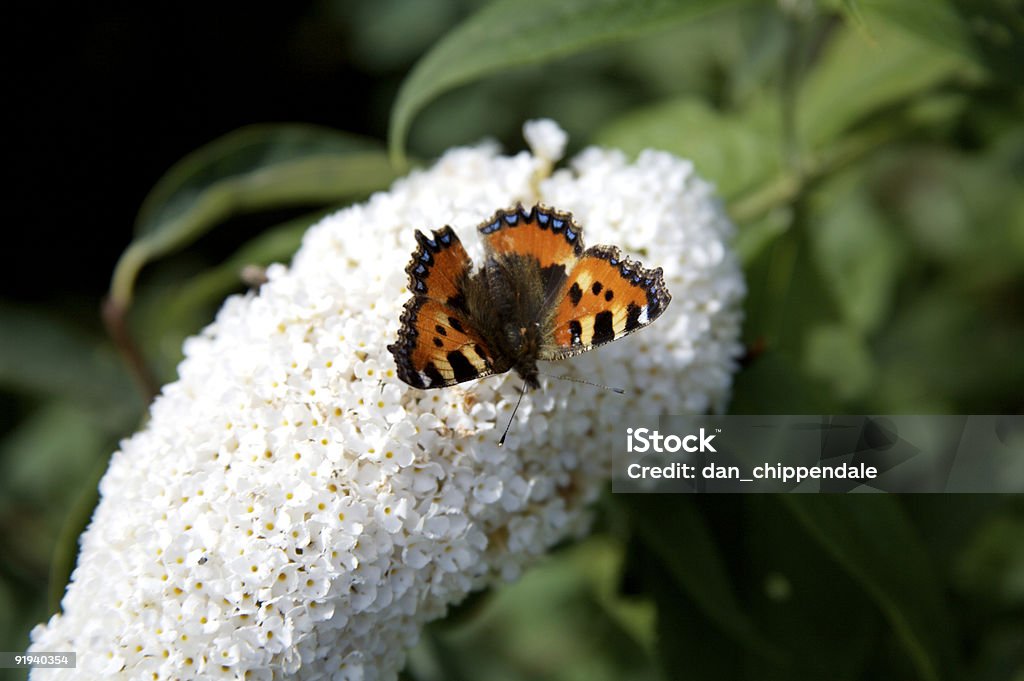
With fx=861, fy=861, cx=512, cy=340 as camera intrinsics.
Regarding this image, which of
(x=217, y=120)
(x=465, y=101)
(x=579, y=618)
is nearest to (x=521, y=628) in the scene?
(x=579, y=618)

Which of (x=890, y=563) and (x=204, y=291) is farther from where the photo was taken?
(x=204, y=291)

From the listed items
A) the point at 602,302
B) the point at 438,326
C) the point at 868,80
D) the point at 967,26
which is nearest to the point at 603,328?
the point at 602,302

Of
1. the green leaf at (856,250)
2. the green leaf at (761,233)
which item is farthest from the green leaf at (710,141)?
the green leaf at (856,250)

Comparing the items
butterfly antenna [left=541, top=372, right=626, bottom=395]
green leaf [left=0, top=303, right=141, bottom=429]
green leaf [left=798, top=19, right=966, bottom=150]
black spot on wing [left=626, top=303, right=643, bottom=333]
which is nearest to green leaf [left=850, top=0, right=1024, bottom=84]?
green leaf [left=798, top=19, right=966, bottom=150]

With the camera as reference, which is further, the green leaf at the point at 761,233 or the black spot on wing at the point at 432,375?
the green leaf at the point at 761,233

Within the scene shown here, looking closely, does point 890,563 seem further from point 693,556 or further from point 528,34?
point 528,34

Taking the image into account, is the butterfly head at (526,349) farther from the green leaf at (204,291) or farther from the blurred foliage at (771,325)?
the green leaf at (204,291)
